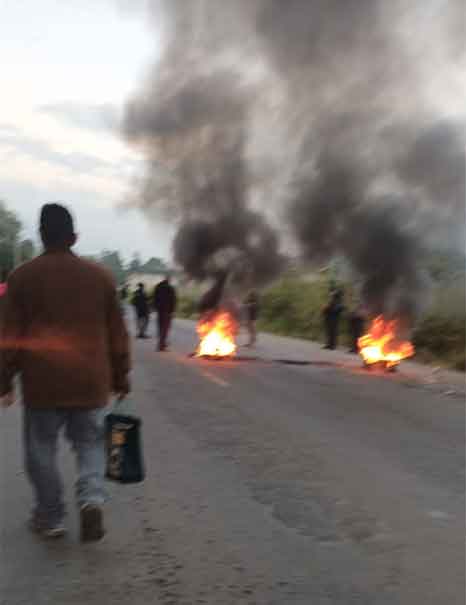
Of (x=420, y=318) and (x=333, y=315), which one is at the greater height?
(x=333, y=315)

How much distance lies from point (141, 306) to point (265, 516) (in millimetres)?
17085

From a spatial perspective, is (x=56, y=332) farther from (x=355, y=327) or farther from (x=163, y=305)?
(x=355, y=327)

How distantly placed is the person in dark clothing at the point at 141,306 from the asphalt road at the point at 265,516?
11.9m

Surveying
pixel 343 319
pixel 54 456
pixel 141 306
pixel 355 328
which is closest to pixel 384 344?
pixel 355 328

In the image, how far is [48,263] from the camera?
13.0 feet

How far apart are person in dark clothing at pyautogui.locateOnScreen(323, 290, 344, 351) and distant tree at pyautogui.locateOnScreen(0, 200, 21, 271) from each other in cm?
4313

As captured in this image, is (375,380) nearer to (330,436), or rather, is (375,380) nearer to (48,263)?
(330,436)

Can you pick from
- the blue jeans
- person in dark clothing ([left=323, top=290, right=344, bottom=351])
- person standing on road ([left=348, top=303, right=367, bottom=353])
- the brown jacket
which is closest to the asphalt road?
the blue jeans

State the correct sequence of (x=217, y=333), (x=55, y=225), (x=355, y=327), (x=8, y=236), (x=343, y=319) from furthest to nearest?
(x=8, y=236) → (x=343, y=319) → (x=355, y=327) → (x=217, y=333) → (x=55, y=225)

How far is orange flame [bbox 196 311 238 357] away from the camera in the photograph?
15.7 metres

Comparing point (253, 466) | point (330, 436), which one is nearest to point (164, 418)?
point (330, 436)

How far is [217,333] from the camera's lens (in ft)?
51.7

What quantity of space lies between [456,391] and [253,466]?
22.6ft

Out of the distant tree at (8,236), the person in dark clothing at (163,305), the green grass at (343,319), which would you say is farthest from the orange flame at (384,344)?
the distant tree at (8,236)
